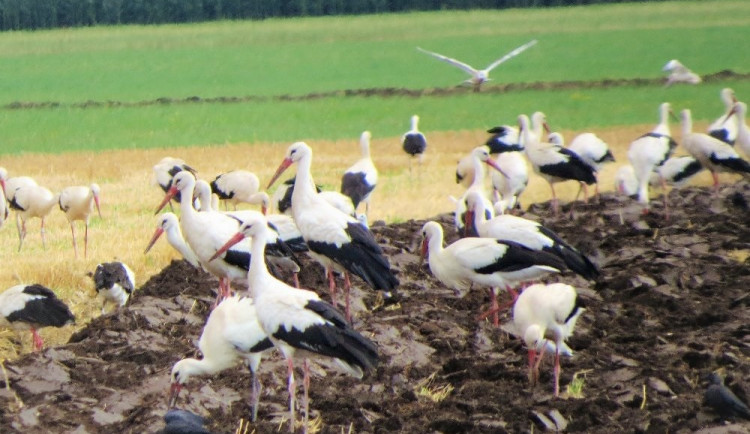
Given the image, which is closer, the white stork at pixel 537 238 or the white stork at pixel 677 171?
the white stork at pixel 537 238

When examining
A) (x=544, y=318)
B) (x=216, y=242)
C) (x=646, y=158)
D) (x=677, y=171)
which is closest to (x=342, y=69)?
(x=677, y=171)

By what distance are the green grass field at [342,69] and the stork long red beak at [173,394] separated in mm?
19784

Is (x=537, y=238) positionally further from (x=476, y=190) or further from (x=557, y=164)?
(x=557, y=164)

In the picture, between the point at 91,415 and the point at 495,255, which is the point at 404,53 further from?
the point at 91,415

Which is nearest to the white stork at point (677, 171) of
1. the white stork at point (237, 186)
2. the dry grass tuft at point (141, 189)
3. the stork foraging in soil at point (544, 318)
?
the dry grass tuft at point (141, 189)

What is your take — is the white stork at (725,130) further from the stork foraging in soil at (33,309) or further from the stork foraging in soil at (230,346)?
the stork foraging in soil at (230,346)

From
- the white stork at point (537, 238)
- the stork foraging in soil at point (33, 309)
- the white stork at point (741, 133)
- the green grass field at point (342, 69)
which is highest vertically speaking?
the white stork at point (537, 238)

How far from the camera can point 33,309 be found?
10.8 m

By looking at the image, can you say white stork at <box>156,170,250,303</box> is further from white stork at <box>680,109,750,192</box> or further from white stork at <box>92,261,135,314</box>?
Result: white stork at <box>680,109,750,192</box>

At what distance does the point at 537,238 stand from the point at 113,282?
3.85 meters

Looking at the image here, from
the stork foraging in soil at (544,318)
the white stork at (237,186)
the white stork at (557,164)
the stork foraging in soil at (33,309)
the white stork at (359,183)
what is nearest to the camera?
the stork foraging in soil at (544,318)

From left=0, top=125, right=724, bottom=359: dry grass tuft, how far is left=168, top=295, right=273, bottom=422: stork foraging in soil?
4.17m

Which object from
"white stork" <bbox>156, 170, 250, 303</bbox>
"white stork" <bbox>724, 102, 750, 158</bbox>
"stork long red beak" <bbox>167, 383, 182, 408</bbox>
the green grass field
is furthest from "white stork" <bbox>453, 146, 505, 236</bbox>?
the green grass field

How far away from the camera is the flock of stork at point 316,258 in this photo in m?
8.14
